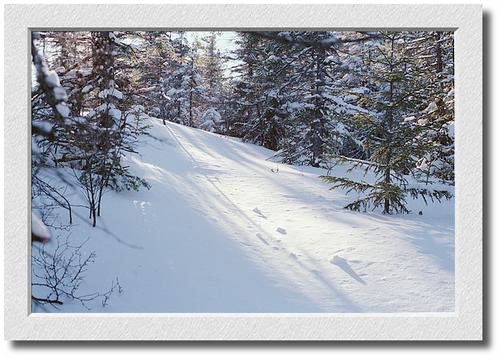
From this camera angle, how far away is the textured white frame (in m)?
3.22

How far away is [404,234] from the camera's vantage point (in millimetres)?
4723

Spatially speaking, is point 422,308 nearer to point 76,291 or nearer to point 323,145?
point 76,291

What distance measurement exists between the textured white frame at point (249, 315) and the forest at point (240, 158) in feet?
0.42

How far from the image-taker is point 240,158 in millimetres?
11094

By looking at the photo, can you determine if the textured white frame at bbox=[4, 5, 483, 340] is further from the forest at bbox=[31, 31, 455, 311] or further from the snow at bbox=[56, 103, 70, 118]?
the snow at bbox=[56, 103, 70, 118]

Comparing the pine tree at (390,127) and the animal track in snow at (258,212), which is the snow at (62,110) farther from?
the pine tree at (390,127)

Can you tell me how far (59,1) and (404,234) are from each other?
4142 mm

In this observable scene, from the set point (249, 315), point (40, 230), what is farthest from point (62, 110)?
point (249, 315)

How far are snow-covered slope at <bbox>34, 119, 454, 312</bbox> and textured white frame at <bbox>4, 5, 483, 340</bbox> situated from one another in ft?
0.36

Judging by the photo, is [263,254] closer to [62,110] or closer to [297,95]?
[62,110]

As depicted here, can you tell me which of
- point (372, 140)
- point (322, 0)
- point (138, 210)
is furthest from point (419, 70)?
point (138, 210)

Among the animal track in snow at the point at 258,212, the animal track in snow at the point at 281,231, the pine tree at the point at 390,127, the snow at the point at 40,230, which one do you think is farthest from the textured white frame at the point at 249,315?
the animal track in snow at the point at 258,212

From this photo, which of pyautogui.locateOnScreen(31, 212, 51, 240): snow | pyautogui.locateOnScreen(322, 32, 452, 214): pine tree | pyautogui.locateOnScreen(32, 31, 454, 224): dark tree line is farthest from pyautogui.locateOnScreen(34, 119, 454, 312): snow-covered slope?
pyautogui.locateOnScreen(31, 212, 51, 240): snow

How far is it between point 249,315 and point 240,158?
8021 millimetres
